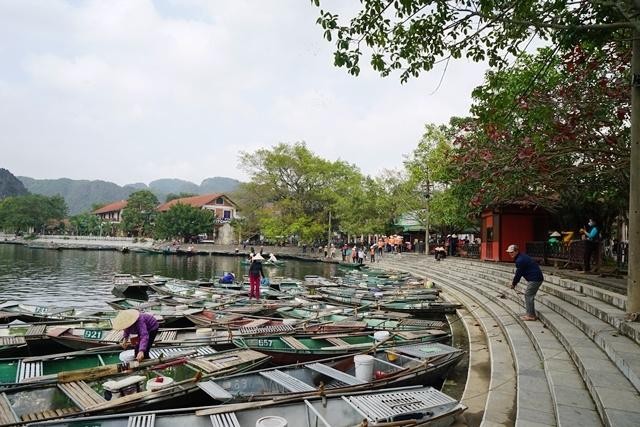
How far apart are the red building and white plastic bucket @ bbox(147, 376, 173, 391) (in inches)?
800

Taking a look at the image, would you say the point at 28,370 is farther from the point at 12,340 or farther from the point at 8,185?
the point at 8,185

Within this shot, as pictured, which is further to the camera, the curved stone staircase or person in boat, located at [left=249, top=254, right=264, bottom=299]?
person in boat, located at [left=249, top=254, right=264, bottom=299]

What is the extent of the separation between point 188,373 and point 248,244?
55.1m

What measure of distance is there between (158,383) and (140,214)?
74089 millimetres

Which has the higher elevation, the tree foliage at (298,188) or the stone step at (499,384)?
the tree foliage at (298,188)

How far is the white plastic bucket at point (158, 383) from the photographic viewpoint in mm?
6070

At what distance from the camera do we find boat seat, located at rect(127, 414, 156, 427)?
185 inches

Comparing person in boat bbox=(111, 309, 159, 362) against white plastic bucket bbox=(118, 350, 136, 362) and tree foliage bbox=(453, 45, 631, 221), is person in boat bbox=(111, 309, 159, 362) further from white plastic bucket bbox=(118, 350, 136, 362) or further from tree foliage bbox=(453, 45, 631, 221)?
tree foliage bbox=(453, 45, 631, 221)

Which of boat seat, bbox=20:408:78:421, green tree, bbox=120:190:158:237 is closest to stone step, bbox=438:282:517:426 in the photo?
boat seat, bbox=20:408:78:421

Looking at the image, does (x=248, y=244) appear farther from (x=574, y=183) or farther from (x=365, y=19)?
(x=365, y=19)

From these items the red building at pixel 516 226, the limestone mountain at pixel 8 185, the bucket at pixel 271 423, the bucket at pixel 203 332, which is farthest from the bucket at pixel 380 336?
the limestone mountain at pixel 8 185

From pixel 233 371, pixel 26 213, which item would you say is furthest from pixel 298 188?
pixel 26 213

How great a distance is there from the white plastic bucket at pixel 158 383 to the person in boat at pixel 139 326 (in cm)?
97

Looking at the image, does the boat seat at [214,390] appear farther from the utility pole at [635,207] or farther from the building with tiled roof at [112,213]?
the building with tiled roof at [112,213]
